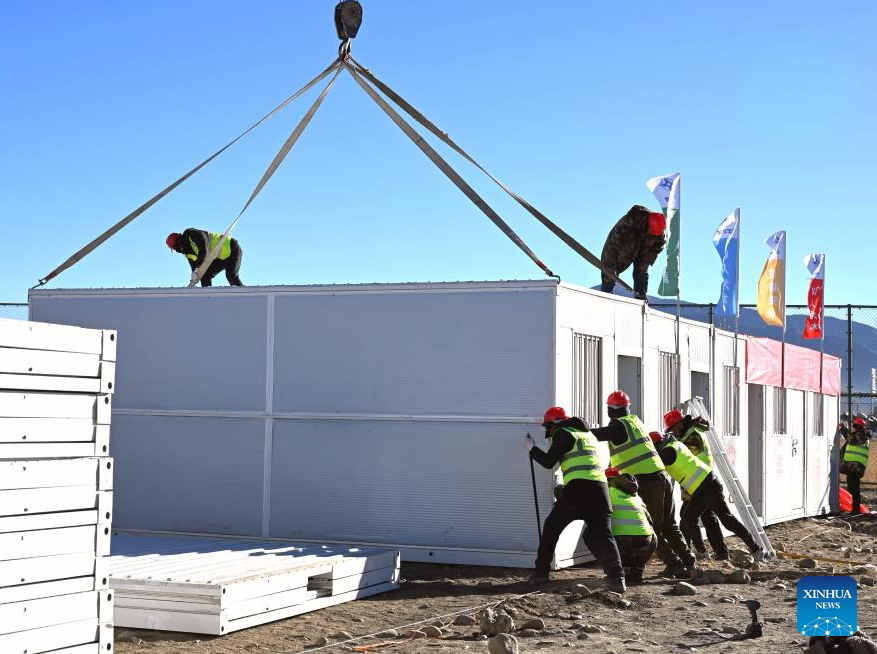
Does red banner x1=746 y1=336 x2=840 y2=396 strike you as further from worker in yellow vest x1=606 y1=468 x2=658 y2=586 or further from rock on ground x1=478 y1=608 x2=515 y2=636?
rock on ground x1=478 y1=608 x2=515 y2=636

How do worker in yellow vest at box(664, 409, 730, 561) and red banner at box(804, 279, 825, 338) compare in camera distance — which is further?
red banner at box(804, 279, 825, 338)

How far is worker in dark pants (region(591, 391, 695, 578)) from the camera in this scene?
480 inches

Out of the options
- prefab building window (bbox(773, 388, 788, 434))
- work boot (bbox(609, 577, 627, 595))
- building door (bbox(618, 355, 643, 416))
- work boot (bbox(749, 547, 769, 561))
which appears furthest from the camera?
prefab building window (bbox(773, 388, 788, 434))

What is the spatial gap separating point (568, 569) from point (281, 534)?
10.1 ft

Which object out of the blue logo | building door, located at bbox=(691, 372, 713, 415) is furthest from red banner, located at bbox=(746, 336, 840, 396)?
the blue logo

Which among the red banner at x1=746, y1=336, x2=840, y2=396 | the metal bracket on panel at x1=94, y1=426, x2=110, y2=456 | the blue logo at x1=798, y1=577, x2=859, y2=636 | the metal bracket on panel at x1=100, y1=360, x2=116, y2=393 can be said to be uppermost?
the red banner at x1=746, y1=336, x2=840, y2=396

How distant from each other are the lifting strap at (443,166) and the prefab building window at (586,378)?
98 centimetres

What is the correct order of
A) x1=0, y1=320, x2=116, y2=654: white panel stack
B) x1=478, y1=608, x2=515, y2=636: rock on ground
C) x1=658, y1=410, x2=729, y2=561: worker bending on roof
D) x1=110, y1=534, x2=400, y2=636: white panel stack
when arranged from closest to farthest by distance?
x1=0, y1=320, x2=116, y2=654: white panel stack, x1=478, y1=608, x2=515, y2=636: rock on ground, x1=110, y1=534, x2=400, y2=636: white panel stack, x1=658, y1=410, x2=729, y2=561: worker bending on roof

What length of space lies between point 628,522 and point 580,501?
84cm

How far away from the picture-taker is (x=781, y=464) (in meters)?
19.3

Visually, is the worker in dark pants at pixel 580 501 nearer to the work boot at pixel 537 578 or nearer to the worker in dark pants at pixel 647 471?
the work boot at pixel 537 578

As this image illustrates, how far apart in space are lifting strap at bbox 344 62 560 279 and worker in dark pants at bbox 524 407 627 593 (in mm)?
2444

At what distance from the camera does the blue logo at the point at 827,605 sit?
17.7ft

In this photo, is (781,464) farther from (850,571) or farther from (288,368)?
(288,368)
